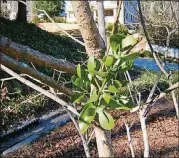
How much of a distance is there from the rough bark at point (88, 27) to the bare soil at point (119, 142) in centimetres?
420

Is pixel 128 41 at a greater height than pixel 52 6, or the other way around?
pixel 52 6

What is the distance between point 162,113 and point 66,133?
2.07m

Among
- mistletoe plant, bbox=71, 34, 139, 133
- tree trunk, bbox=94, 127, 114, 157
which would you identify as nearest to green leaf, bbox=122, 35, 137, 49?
mistletoe plant, bbox=71, 34, 139, 133

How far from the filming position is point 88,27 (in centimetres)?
99

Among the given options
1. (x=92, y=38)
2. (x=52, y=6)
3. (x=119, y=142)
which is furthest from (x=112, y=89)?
(x=52, y=6)

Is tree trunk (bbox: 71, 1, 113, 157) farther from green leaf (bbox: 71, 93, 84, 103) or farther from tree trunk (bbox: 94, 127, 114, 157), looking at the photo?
green leaf (bbox: 71, 93, 84, 103)

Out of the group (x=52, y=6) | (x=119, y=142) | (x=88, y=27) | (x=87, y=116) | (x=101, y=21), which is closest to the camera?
(x=87, y=116)

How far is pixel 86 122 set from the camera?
33.4 inches

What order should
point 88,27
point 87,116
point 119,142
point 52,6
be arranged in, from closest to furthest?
point 87,116 < point 88,27 < point 119,142 < point 52,6

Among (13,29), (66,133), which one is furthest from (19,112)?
(13,29)

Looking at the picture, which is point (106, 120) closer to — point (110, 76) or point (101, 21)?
point (110, 76)

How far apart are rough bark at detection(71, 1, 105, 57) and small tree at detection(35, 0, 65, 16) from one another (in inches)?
935

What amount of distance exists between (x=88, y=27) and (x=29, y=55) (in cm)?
18

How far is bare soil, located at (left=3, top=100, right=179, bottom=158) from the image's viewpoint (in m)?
5.59
